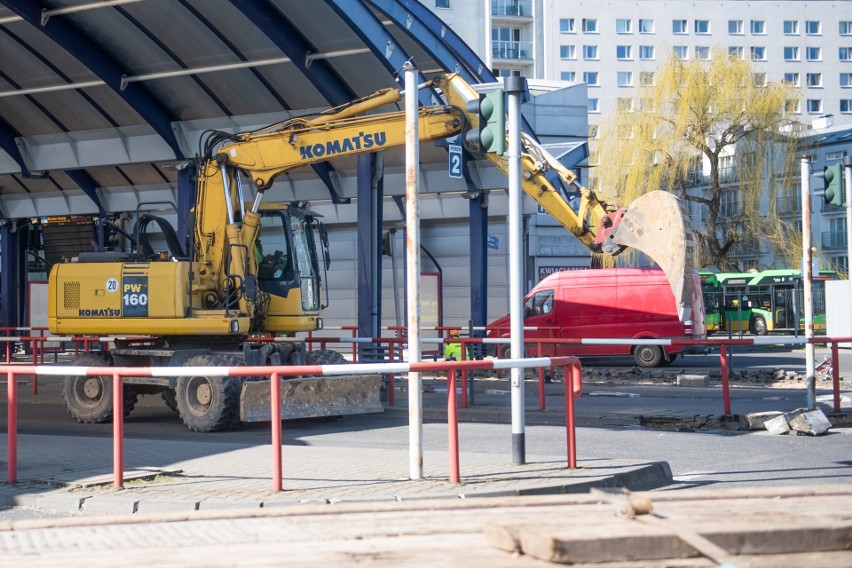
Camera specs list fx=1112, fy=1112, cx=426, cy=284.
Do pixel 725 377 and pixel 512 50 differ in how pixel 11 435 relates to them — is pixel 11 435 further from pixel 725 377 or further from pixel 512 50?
pixel 512 50

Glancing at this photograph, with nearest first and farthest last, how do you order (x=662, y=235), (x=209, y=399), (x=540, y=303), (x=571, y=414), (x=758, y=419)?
(x=571, y=414) < (x=758, y=419) < (x=662, y=235) < (x=209, y=399) < (x=540, y=303)

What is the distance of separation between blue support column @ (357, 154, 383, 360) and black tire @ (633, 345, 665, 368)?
948 cm

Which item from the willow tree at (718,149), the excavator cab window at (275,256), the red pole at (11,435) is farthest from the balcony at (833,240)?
the red pole at (11,435)

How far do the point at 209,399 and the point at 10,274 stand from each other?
57.3 feet

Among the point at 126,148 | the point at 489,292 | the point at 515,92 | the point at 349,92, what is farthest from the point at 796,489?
the point at 489,292

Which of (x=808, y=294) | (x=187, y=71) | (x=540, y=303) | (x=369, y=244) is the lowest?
(x=540, y=303)

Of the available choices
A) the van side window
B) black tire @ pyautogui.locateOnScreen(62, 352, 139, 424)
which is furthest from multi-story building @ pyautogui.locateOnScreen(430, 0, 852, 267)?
black tire @ pyautogui.locateOnScreen(62, 352, 139, 424)

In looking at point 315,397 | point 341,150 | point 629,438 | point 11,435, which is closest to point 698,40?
A: point 341,150

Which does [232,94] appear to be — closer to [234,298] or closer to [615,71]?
[234,298]

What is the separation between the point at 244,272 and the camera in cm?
1598

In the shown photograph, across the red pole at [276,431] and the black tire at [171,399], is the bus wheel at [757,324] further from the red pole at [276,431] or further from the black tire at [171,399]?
the red pole at [276,431]

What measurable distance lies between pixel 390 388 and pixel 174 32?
26.4ft

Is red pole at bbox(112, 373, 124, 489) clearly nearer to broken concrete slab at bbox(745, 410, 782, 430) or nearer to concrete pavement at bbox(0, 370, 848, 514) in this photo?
concrete pavement at bbox(0, 370, 848, 514)

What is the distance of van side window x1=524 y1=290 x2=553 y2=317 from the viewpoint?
28.6m
